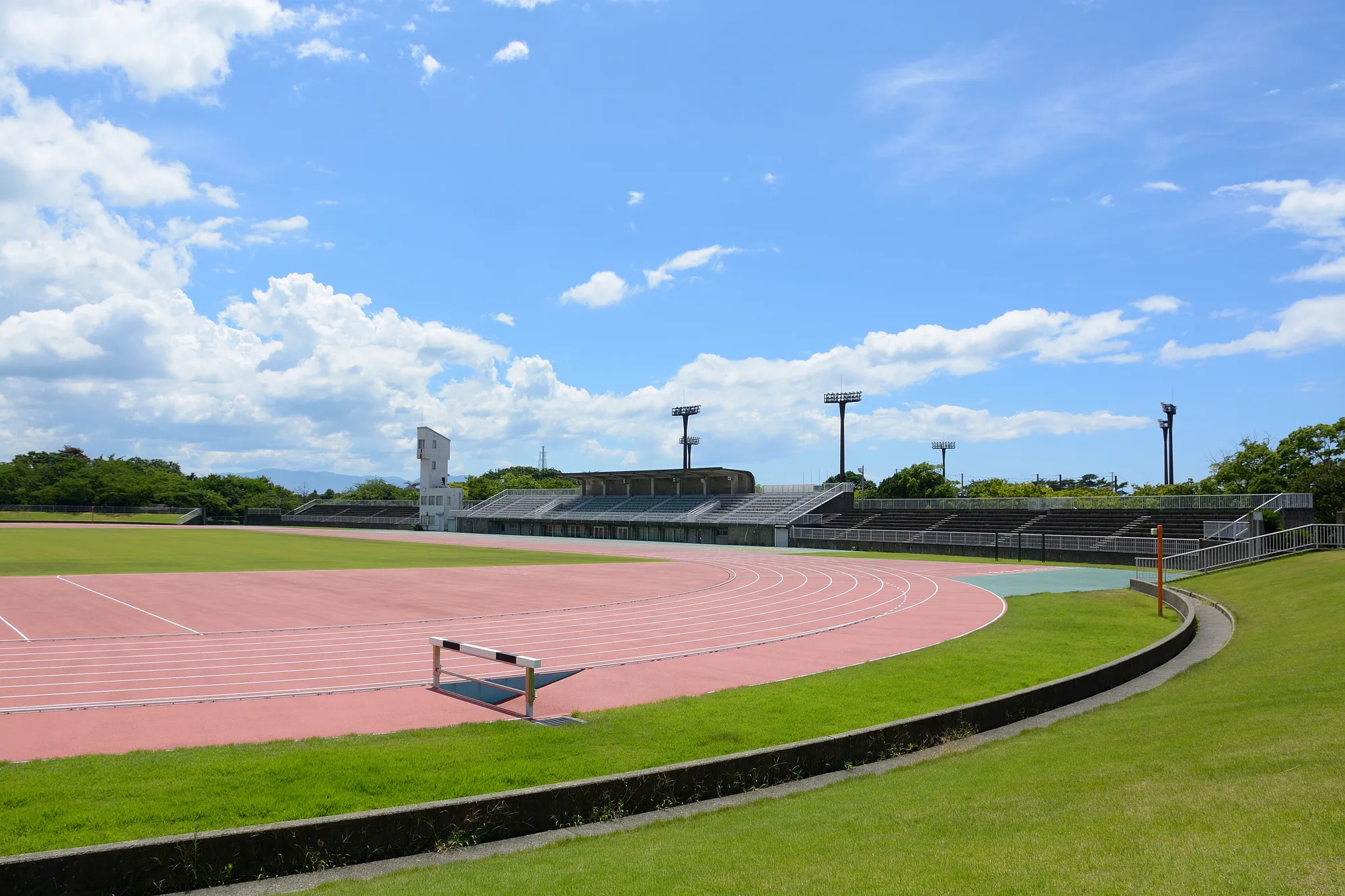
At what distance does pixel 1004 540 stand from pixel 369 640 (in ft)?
139

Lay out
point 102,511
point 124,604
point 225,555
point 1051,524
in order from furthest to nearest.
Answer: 1. point 102,511
2. point 1051,524
3. point 225,555
4. point 124,604

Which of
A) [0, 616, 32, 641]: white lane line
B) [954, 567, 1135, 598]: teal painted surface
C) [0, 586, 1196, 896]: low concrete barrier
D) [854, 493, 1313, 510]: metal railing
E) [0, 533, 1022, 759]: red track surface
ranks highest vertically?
[854, 493, 1313, 510]: metal railing

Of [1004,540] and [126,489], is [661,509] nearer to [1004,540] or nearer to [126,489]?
[1004,540]

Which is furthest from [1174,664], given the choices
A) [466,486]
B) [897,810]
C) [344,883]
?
[466,486]

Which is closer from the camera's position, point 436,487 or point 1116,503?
point 1116,503

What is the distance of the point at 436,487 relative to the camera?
102562mm

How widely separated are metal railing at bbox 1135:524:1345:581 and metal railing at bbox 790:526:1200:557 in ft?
17.3

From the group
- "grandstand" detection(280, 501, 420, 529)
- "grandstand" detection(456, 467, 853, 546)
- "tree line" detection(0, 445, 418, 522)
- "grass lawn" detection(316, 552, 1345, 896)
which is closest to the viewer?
"grass lawn" detection(316, 552, 1345, 896)

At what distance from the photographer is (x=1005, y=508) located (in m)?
59.7

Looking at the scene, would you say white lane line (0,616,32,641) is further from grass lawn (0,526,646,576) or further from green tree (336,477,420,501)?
green tree (336,477,420,501)

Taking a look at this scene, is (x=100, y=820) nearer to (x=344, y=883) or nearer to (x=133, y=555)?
(x=344, y=883)

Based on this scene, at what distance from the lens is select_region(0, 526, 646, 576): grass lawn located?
3581 centimetres

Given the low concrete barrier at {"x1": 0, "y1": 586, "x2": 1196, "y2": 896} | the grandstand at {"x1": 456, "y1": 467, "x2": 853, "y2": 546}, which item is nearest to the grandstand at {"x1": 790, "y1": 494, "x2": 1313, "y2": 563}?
the grandstand at {"x1": 456, "y1": 467, "x2": 853, "y2": 546}

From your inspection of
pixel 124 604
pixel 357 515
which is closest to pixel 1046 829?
pixel 124 604
